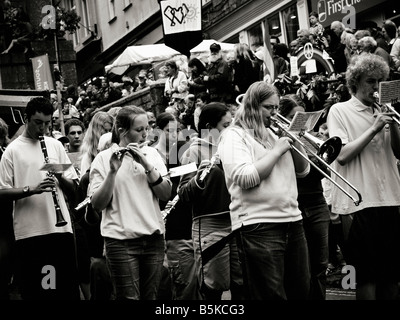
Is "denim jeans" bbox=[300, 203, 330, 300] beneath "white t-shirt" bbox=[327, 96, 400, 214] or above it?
beneath

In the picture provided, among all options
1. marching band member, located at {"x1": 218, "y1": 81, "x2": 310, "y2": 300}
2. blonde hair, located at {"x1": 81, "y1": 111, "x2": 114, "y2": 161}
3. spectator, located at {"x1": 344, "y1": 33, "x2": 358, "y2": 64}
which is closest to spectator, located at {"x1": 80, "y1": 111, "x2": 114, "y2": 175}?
blonde hair, located at {"x1": 81, "y1": 111, "x2": 114, "y2": 161}

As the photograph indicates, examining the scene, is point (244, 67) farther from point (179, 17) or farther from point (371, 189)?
point (371, 189)

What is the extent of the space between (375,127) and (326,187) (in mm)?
4316

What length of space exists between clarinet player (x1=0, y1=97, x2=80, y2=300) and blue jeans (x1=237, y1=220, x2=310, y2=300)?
5.72ft

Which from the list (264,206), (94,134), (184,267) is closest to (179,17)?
(94,134)

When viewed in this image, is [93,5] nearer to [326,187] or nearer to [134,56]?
[134,56]

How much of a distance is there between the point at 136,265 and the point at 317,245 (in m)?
1.68

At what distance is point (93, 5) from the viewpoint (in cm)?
4306

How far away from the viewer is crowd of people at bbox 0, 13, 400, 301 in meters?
5.58

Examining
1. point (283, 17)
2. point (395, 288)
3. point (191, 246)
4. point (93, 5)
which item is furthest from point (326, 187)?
point (93, 5)

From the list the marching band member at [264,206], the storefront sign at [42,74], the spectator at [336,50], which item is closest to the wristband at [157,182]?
the marching band member at [264,206]

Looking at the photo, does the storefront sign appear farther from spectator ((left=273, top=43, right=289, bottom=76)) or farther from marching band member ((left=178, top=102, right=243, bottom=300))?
marching band member ((left=178, top=102, right=243, bottom=300))

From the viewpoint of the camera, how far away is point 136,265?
6.18 m

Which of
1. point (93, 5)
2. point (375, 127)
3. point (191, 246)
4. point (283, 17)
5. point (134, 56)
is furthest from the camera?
point (93, 5)
